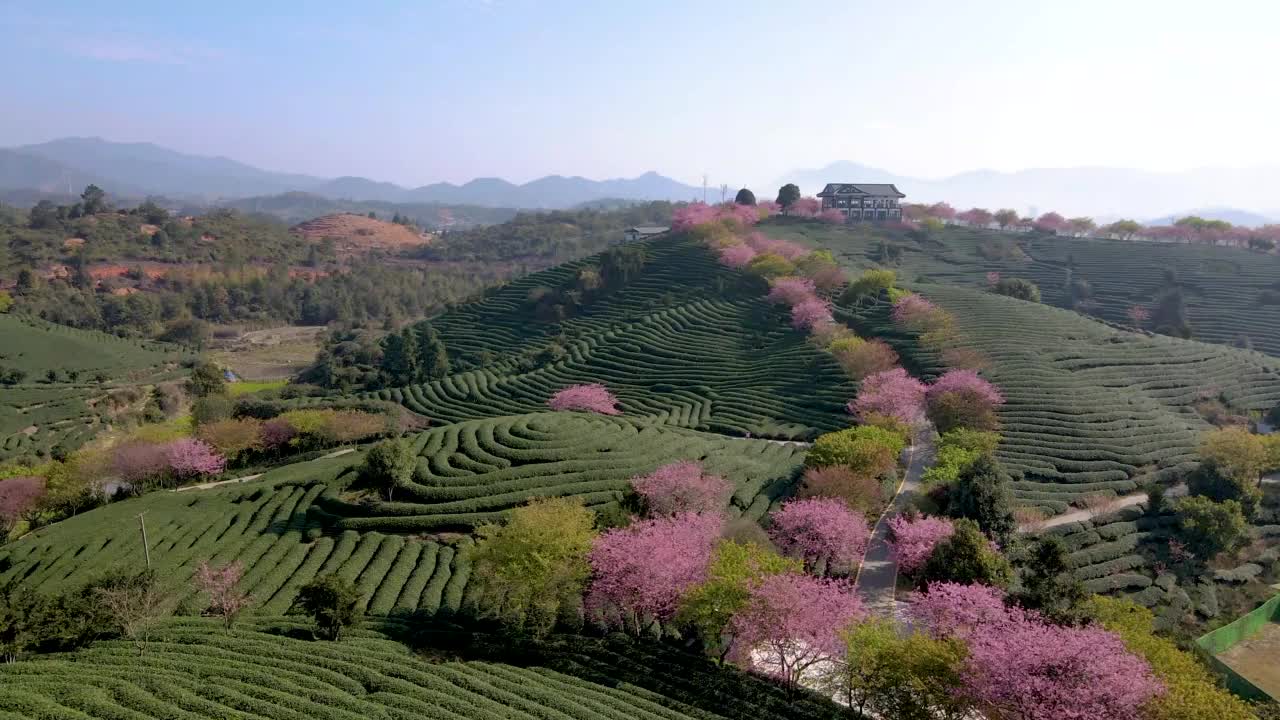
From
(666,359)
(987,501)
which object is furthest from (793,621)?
(666,359)

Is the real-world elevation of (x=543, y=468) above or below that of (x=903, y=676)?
below

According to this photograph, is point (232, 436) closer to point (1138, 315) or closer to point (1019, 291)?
point (1019, 291)

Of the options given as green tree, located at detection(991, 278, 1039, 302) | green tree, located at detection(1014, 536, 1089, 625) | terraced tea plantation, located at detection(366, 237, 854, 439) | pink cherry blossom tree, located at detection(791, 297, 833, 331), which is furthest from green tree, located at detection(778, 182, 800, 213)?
green tree, located at detection(1014, 536, 1089, 625)

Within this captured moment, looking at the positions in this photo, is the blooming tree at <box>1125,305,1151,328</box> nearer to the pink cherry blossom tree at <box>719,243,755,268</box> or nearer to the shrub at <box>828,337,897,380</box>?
the shrub at <box>828,337,897,380</box>

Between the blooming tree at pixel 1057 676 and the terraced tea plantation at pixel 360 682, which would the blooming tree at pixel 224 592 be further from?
the blooming tree at pixel 1057 676

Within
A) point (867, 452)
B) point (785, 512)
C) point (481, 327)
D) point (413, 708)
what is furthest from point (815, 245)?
point (413, 708)

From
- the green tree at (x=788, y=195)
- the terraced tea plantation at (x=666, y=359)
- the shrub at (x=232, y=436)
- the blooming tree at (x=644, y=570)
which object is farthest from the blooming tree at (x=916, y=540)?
the green tree at (x=788, y=195)
